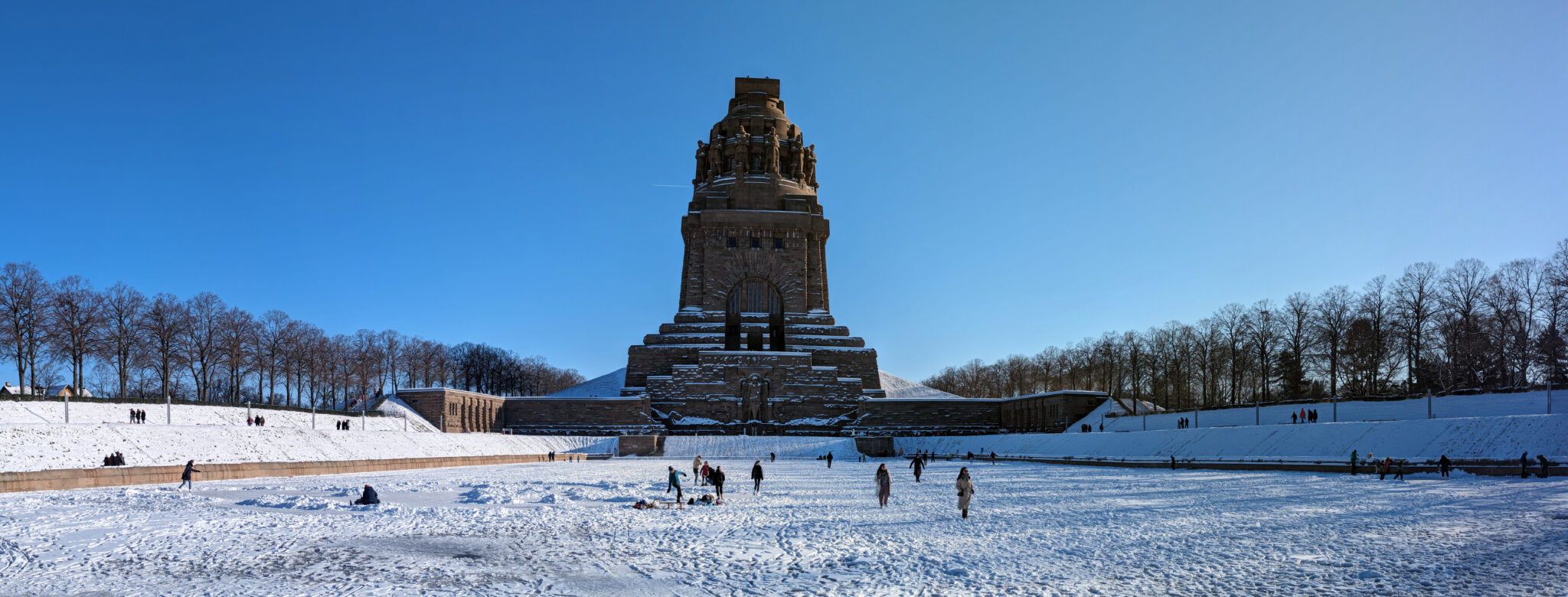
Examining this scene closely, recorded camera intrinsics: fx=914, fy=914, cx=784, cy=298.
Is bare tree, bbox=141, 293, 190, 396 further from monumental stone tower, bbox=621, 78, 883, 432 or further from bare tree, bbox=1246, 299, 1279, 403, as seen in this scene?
bare tree, bbox=1246, 299, 1279, 403

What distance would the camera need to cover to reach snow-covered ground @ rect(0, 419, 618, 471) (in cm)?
2423

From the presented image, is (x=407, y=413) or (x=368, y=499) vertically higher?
(x=368, y=499)

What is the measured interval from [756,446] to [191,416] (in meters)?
26.4

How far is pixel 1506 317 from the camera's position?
1663 inches

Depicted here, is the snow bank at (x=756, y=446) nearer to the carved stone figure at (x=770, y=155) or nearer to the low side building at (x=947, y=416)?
the low side building at (x=947, y=416)

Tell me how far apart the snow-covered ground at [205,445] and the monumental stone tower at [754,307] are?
15.6 meters

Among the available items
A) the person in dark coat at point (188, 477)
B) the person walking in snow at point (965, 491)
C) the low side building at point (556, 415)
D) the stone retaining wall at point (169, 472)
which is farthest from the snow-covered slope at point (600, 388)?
the person walking in snow at point (965, 491)

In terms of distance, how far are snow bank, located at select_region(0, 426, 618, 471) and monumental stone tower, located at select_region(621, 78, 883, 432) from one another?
1501cm

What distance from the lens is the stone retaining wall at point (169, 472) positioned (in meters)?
20.4

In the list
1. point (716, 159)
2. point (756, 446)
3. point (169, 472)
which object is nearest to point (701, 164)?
point (716, 159)

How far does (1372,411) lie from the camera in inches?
1500

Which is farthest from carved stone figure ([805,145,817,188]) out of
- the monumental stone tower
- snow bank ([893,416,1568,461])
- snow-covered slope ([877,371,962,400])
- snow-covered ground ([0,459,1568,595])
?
snow-covered ground ([0,459,1568,595])

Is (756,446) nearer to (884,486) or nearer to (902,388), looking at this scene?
(884,486)

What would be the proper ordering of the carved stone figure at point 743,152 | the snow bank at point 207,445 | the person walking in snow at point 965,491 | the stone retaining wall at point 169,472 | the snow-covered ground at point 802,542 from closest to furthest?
the snow-covered ground at point 802,542 < the person walking in snow at point 965,491 < the stone retaining wall at point 169,472 < the snow bank at point 207,445 < the carved stone figure at point 743,152
